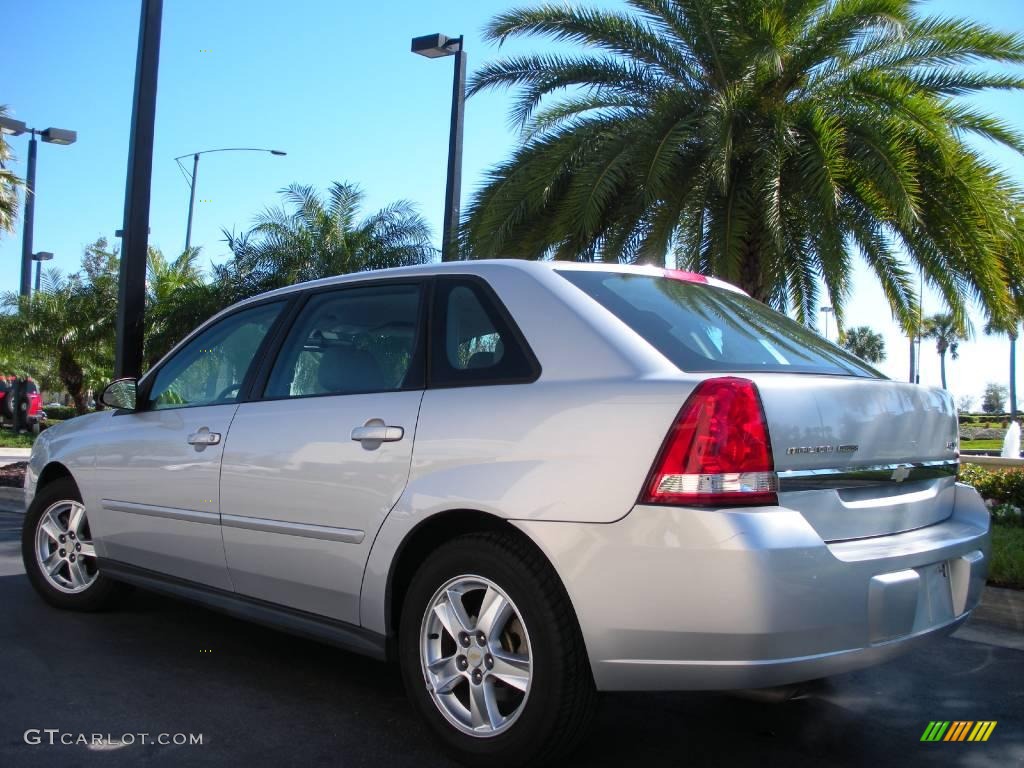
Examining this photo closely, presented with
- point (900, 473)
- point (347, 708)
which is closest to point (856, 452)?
point (900, 473)

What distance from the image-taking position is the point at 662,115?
9.77 metres

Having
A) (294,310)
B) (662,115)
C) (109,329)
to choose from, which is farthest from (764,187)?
(109,329)

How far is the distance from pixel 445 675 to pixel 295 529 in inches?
32.7

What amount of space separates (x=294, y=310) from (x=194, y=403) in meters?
0.71

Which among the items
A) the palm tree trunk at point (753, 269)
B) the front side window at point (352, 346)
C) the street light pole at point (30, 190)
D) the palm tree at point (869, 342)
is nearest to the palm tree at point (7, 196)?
the street light pole at point (30, 190)

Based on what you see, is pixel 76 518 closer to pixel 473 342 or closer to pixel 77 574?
pixel 77 574

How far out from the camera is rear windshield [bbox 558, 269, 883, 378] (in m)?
3.14

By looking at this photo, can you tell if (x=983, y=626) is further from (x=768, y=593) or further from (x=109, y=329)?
(x=109, y=329)

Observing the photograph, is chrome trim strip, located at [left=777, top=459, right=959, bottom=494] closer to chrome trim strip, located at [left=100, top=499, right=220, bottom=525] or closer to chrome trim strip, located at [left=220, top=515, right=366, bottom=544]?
chrome trim strip, located at [left=220, top=515, right=366, bottom=544]

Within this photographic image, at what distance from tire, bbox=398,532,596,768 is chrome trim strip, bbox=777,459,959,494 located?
74cm

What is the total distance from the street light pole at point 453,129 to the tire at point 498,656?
7633 mm

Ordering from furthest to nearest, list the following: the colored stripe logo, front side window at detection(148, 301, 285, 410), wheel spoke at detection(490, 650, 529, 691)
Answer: front side window at detection(148, 301, 285, 410)
the colored stripe logo
wheel spoke at detection(490, 650, 529, 691)

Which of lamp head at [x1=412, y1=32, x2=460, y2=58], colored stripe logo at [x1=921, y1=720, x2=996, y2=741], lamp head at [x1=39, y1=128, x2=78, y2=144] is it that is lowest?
colored stripe logo at [x1=921, y1=720, x2=996, y2=741]

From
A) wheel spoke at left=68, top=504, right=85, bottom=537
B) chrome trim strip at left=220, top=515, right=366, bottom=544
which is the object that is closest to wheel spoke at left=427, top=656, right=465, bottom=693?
chrome trim strip at left=220, top=515, right=366, bottom=544
